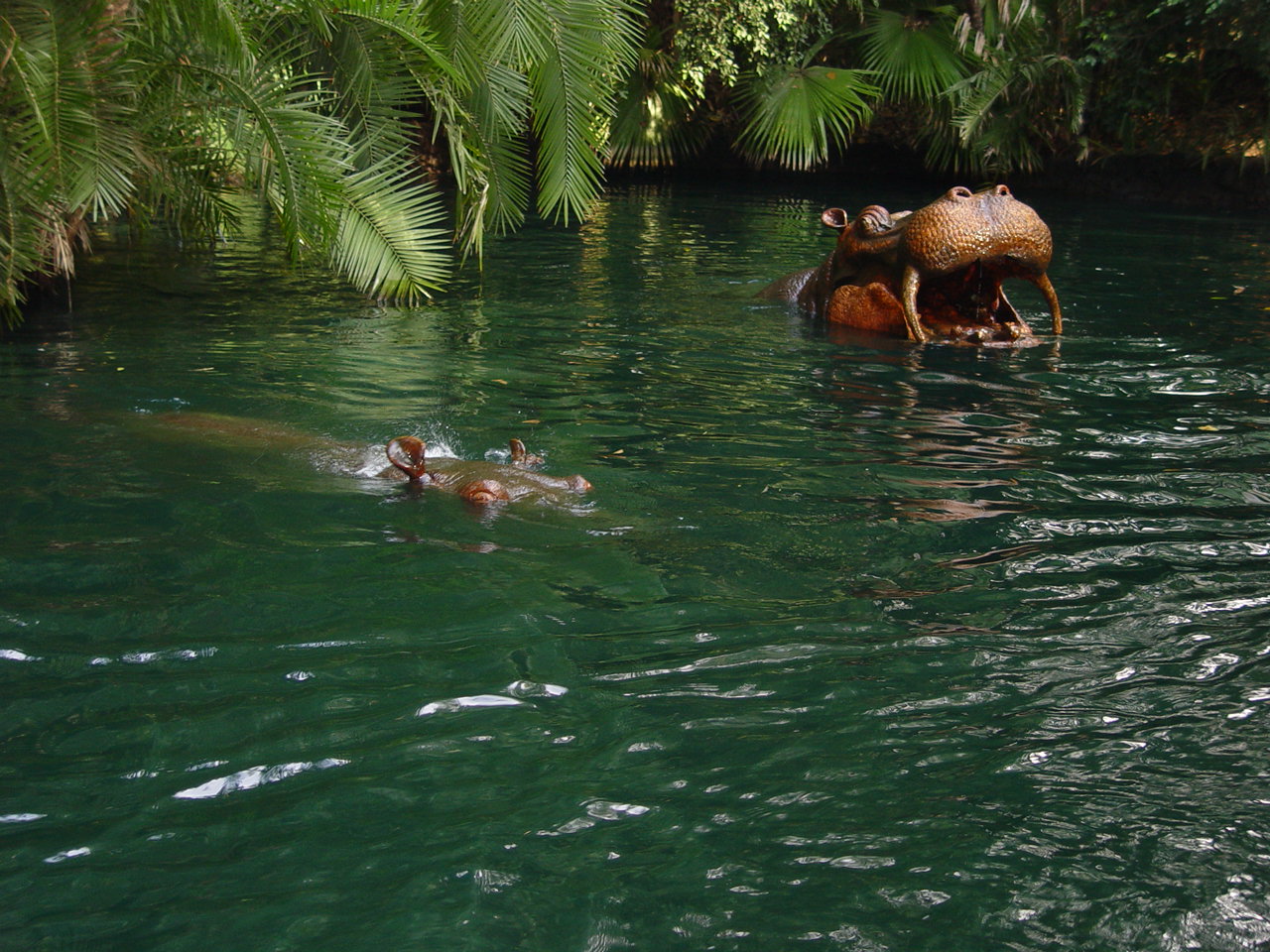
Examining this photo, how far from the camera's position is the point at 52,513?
18.9ft

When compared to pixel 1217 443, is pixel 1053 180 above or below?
above

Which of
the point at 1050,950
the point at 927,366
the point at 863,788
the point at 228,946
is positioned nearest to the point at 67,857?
the point at 228,946

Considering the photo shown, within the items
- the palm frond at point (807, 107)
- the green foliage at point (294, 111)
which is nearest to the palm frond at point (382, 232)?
the green foliage at point (294, 111)

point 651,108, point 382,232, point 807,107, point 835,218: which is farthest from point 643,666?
point 651,108

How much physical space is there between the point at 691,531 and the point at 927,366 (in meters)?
4.36

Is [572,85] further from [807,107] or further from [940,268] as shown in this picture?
[807,107]

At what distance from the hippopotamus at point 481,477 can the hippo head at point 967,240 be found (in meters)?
4.72

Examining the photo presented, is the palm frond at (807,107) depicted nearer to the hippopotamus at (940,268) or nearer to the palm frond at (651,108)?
the palm frond at (651,108)

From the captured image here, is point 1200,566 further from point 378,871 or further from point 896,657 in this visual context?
point 378,871

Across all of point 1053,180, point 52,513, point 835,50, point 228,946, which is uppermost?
point 835,50

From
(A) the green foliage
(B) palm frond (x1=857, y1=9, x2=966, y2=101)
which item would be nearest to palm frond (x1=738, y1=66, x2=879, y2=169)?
(B) palm frond (x1=857, y1=9, x2=966, y2=101)

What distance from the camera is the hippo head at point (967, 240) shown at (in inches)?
385

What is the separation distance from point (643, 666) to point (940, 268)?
6.52 m

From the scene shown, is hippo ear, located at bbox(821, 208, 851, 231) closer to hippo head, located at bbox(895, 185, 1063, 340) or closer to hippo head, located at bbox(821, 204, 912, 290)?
hippo head, located at bbox(821, 204, 912, 290)
